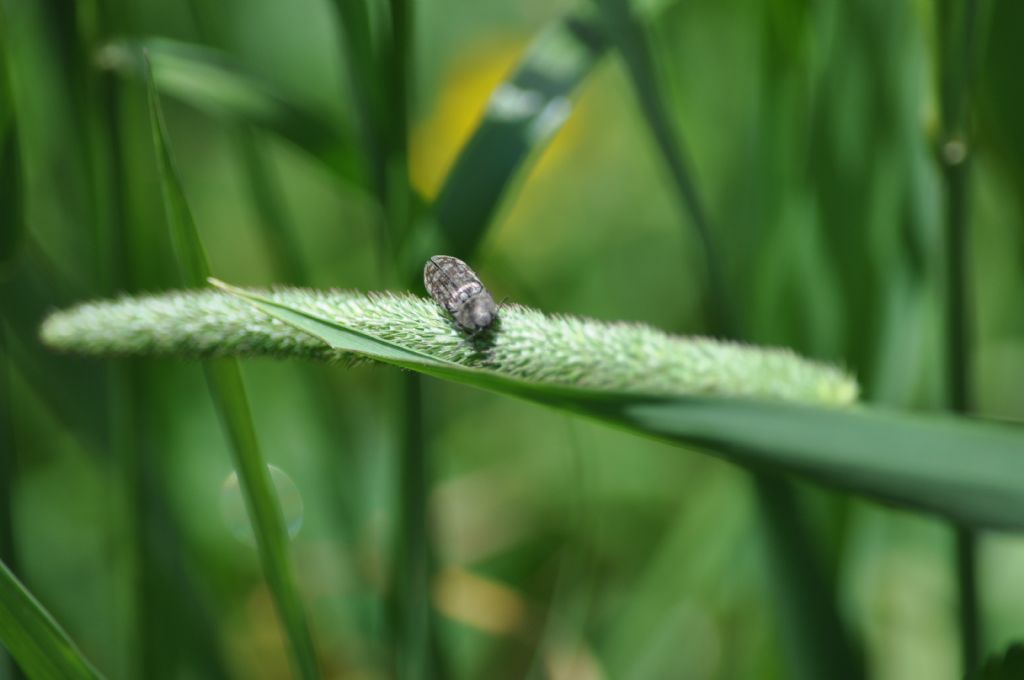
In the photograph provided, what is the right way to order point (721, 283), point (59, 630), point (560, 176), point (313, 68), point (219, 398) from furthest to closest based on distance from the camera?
1. point (313, 68)
2. point (560, 176)
3. point (721, 283)
4. point (219, 398)
5. point (59, 630)

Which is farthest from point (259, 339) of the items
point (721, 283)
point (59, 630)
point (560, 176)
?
point (560, 176)

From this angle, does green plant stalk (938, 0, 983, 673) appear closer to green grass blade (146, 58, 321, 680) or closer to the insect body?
the insect body

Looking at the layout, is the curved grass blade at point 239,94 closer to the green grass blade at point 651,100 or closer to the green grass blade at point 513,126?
the green grass blade at point 513,126

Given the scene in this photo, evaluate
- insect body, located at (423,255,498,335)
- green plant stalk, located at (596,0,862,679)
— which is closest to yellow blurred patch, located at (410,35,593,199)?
green plant stalk, located at (596,0,862,679)

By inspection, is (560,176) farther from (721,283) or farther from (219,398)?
(219,398)

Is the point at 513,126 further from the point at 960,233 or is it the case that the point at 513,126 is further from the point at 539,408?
the point at 960,233

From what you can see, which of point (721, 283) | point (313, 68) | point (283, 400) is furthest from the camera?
point (313, 68)

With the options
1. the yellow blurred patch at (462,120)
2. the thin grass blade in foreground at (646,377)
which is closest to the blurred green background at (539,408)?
the yellow blurred patch at (462,120)
